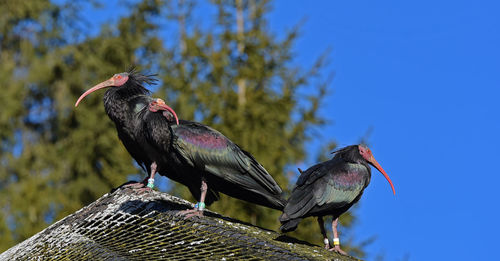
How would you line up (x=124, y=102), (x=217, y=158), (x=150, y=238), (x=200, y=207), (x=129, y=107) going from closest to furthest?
1. (x=150, y=238)
2. (x=200, y=207)
3. (x=217, y=158)
4. (x=129, y=107)
5. (x=124, y=102)

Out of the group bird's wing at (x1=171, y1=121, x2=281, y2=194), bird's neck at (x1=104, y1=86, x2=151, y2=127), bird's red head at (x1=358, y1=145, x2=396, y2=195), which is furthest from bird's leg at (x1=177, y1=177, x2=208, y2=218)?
bird's red head at (x1=358, y1=145, x2=396, y2=195)

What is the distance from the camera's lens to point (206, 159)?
9227mm

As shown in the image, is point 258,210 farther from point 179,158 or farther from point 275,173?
point 179,158

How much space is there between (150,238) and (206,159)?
149 cm

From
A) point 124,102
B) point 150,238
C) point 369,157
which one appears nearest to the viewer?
point 150,238

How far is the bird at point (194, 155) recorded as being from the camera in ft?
30.2

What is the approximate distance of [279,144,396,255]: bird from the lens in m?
8.15

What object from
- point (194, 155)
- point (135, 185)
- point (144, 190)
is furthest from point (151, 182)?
point (194, 155)

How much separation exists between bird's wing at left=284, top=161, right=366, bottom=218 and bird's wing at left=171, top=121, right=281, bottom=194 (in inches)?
30.5

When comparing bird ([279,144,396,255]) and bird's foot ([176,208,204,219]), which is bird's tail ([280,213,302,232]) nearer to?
bird ([279,144,396,255])

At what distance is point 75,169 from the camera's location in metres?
27.1

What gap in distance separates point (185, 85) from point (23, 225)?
5.88m

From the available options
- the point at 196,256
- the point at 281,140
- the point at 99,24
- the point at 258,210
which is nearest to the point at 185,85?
the point at 281,140

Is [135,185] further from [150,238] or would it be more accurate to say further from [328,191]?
[328,191]
